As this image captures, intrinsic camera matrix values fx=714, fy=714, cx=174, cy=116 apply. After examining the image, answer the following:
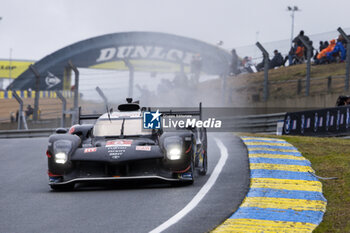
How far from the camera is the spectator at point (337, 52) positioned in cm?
2412

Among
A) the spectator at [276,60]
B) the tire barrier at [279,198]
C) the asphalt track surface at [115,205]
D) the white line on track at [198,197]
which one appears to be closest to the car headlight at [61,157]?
the asphalt track surface at [115,205]

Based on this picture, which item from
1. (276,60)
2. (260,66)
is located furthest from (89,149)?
(276,60)

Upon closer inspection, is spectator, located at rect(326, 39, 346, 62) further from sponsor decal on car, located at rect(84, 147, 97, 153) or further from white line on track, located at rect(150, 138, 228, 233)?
sponsor decal on car, located at rect(84, 147, 97, 153)

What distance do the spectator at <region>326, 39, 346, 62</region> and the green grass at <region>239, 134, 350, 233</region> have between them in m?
9.62

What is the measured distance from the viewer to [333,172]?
10.1m

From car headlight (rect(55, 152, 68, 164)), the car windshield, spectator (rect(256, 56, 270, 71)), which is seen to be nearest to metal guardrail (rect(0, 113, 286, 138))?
spectator (rect(256, 56, 270, 71))

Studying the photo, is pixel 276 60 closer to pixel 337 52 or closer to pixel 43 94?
pixel 337 52

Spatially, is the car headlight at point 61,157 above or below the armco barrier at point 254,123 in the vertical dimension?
below

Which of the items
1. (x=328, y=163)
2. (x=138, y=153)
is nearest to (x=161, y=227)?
(x=138, y=153)

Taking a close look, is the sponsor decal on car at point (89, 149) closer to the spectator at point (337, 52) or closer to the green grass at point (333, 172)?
the green grass at point (333, 172)

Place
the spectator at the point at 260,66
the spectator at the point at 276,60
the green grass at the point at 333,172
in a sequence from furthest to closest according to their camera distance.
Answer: the spectator at the point at 276,60 → the spectator at the point at 260,66 → the green grass at the point at 333,172

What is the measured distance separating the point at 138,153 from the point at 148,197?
3.44ft

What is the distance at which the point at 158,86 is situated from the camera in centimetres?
2620

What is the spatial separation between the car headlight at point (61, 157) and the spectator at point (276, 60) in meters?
15.3
